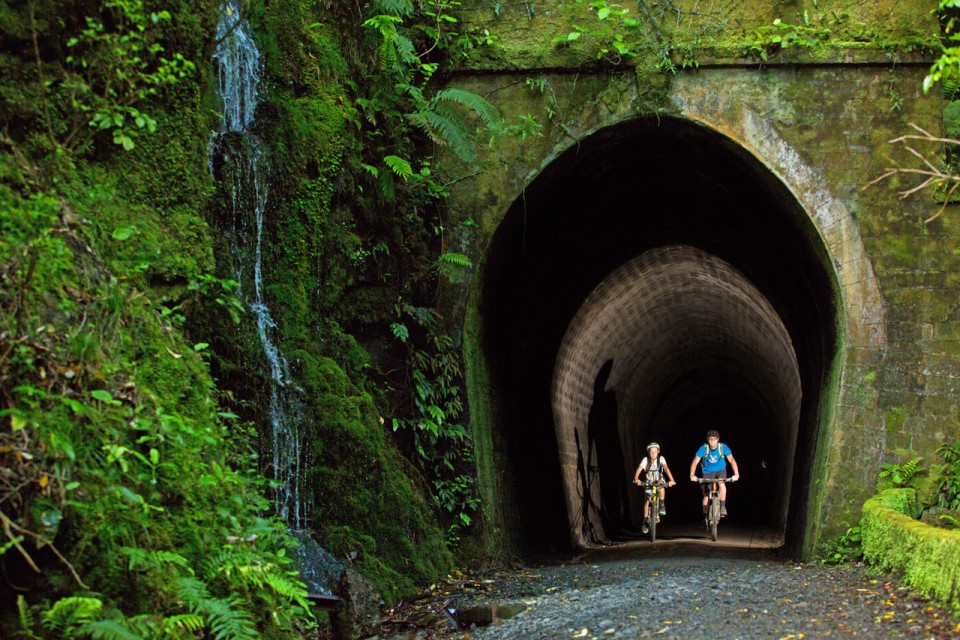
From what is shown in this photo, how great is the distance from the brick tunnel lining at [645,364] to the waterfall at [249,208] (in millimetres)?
7682

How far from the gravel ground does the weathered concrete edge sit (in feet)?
0.45

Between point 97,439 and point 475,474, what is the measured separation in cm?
634

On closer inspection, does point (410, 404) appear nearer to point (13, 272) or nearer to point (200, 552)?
point (200, 552)

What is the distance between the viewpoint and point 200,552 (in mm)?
5402

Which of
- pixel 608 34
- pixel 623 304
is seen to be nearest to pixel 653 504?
pixel 623 304

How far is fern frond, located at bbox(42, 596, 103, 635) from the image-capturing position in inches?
173

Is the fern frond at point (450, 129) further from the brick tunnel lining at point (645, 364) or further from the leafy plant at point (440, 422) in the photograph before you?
the brick tunnel lining at point (645, 364)

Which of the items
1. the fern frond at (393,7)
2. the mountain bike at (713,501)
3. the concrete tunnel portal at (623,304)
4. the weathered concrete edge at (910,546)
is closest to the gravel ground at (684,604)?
the weathered concrete edge at (910,546)

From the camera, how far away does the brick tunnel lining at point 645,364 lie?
16312 millimetres

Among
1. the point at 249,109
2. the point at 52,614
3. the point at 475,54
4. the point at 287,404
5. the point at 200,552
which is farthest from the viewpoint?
the point at 475,54

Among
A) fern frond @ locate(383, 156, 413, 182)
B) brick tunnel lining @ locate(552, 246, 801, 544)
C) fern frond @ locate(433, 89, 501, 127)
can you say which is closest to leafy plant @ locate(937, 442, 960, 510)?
fern frond @ locate(433, 89, 501, 127)

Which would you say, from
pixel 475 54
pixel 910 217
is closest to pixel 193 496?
pixel 475 54

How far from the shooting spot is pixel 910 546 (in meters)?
7.62

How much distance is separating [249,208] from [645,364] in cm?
1425
